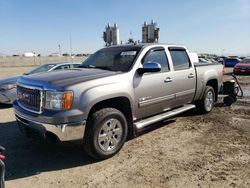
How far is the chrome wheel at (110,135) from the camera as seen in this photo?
4.55 m

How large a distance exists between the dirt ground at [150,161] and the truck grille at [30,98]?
33.6 inches

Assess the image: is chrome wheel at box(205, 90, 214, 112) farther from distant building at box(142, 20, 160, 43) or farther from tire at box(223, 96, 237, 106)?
distant building at box(142, 20, 160, 43)

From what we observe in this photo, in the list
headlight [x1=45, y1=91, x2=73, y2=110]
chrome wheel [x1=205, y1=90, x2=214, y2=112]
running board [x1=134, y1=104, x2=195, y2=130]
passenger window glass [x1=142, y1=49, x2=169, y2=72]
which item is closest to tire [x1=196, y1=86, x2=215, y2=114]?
chrome wheel [x1=205, y1=90, x2=214, y2=112]

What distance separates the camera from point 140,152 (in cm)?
496

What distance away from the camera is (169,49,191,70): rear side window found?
6211mm

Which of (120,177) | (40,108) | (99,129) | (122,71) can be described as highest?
(122,71)

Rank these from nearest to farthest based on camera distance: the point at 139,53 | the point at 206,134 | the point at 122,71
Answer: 1. the point at 122,71
2. the point at 139,53
3. the point at 206,134

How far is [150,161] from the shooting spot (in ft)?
15.0

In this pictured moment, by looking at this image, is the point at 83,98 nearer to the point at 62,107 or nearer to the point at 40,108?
the point at 62,107

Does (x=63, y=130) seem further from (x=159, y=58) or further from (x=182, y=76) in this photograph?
(x=182, y=76)

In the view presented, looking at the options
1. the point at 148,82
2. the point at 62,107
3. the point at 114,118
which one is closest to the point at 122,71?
the point at 148,82

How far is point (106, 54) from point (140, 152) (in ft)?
7.26

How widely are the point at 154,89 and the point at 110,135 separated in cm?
134

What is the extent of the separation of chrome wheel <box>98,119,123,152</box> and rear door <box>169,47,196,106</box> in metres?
1.85
